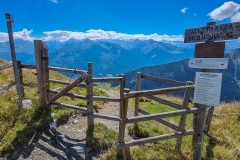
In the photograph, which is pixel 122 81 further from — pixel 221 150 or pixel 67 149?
pixel 221 150

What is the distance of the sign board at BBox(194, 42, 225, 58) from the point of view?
431 centimetres

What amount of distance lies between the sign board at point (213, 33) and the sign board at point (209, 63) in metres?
0.54

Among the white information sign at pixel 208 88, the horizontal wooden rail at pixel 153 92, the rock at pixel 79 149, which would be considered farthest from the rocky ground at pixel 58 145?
the white information sign at pixel 208 88

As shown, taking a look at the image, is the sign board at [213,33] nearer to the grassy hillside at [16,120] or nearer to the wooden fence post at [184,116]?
the wooden fence post at [184,116]

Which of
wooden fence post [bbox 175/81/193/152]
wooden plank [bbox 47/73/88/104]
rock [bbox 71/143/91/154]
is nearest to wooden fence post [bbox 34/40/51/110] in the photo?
wooden plank [bbox 47/73/88/104]

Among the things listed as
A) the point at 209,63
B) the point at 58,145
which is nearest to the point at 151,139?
the point at 209,63

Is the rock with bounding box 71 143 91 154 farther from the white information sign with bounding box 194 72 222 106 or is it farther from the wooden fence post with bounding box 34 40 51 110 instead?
the white information sign with bounding box 194 72 222 106

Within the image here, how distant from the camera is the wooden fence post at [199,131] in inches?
201

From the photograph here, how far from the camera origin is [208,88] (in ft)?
14.8

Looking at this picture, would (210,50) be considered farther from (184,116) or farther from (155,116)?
(155,116)

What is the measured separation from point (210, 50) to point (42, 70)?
624 cm

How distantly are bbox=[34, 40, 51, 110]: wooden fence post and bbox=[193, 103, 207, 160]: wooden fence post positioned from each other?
5.97 m

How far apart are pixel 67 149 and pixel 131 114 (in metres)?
4.93

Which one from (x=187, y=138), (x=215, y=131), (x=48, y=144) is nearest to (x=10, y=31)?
(x=48, y=144)
